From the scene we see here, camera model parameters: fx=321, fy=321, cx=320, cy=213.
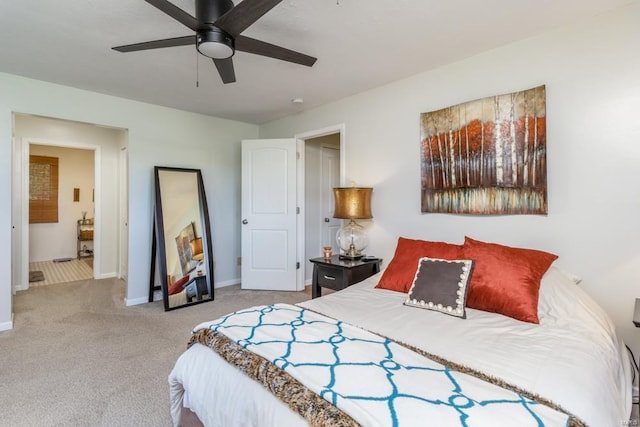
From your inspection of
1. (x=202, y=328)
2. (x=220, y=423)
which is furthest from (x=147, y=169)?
(x=220, y=423)

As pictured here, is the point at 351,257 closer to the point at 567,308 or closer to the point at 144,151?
the point at 567,308

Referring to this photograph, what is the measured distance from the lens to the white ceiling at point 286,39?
1913mm

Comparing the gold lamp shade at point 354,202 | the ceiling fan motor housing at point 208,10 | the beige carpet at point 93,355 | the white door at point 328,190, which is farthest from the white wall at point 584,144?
the beige carpet at point 93,355

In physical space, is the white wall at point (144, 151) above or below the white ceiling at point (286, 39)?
below

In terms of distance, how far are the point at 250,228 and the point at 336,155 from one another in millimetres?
1767

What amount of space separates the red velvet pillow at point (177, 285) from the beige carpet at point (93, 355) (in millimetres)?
230

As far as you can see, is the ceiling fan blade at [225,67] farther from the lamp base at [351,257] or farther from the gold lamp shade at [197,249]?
the gold lamp shade at [197,249]

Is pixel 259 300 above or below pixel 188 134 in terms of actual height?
below

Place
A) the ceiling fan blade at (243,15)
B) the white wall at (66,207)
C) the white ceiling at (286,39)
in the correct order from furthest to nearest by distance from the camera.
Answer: the white wall at (66,207) < the white ceiling at (286,39) < the ceiling fan blade at (243,15)

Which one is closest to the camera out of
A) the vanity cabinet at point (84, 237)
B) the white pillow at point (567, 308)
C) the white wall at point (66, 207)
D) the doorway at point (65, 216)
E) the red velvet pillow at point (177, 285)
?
the white pillow at point (567, 308)

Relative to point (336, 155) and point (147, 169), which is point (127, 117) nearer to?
→ point (147, 169)

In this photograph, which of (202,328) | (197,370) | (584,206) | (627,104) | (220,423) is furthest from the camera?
(584,206)

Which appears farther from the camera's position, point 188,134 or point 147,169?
point 188,134

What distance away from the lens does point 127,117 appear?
3627 millimetres
